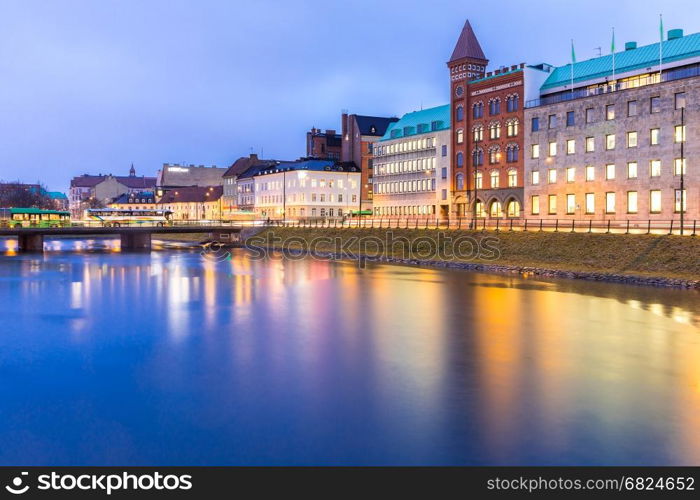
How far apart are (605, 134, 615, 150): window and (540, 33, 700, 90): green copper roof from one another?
28.4 feet

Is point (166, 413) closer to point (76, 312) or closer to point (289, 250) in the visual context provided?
point (76, 312)

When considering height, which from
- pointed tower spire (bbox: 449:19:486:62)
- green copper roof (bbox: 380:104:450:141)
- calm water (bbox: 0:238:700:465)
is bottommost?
calm water (bbox: 0:238:700:465)

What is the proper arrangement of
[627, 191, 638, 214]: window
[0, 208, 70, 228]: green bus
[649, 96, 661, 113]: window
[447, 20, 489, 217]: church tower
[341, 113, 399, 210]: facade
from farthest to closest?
[341, 113, 399, 210]: facade → [0, 208, 70, 228]: green bus → [447, 20, 489, 217]: church tower → [627, 191, 638, 214]: window → [649, 96, 661, 113]: window

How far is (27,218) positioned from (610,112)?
102428mm

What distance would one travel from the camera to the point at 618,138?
75250mm

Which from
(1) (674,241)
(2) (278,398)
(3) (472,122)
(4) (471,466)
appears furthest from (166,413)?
(3) (472,122)

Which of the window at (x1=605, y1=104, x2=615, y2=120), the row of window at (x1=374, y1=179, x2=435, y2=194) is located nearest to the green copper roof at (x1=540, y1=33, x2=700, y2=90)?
the window at (x1=605, y1=104, x2=615, y2=120)

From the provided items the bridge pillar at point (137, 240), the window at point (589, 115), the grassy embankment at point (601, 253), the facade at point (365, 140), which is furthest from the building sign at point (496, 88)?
the bridge pillar at point (137, 240)

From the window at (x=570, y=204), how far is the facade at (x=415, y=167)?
79.9ft

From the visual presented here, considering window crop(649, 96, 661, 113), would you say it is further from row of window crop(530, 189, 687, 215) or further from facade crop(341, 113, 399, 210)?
facade crop(341, 113, 399, 210)

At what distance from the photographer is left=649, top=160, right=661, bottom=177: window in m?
71.1

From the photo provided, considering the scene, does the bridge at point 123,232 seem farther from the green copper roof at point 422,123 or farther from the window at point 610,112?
the window at point 610,112

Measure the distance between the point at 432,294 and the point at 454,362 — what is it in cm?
2122

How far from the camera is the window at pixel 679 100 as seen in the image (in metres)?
68.4
